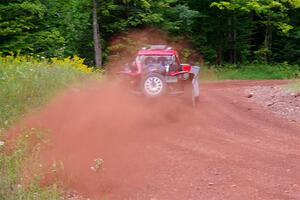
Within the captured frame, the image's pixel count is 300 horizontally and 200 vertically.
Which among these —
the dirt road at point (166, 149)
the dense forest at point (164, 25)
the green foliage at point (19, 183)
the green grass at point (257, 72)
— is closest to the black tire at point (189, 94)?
the dirt road at point (166, 149)

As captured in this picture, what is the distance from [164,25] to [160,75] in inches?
690

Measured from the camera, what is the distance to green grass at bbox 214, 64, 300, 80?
31.8m

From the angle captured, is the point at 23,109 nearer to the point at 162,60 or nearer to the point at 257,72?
the point at 162,60

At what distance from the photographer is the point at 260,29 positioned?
39312mm

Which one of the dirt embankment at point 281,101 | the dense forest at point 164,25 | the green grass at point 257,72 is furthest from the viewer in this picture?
the green grass at point 257,72

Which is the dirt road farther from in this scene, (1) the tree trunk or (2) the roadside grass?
(1) the tree trunk

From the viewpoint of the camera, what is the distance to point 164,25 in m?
29.7

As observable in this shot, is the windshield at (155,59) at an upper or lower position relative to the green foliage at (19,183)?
upper

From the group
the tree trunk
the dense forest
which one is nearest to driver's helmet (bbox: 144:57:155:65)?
the dense forest

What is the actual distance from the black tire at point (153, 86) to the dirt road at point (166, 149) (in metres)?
0.25

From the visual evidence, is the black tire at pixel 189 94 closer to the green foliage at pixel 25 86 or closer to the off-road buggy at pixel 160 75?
the off-road buggy at pixel 160 75

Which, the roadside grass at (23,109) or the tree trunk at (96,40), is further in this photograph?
the tree trunk at (96,40)

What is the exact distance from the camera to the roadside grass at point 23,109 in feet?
17.5

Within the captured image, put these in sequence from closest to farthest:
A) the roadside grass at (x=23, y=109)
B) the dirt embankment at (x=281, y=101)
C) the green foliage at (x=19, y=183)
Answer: the green foliage at (x=19, y=183)
the roadside grass at (x=23, y=109)
the dirt embankment at (x=281, y=101)
